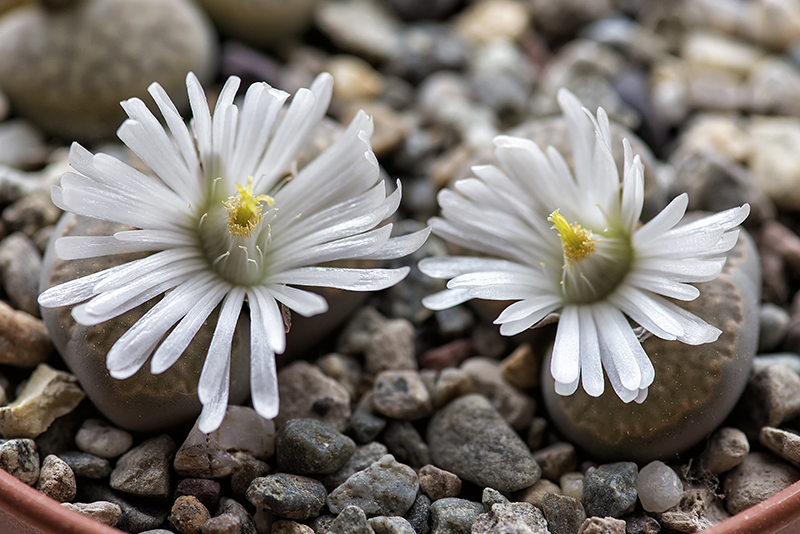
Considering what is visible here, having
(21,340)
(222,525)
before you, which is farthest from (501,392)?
(21,340)

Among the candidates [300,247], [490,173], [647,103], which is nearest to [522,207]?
[490,173]

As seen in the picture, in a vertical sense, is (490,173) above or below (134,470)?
above

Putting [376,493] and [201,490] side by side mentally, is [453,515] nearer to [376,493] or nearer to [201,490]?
[376,493]

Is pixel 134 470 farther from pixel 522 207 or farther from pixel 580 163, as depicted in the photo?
pixel 580 163

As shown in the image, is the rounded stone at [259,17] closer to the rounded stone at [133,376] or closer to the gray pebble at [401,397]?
the rounded stone at [133,376]

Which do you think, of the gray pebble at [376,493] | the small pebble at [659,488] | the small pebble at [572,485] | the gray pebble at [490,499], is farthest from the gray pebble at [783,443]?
the gray pebble at [376,493]

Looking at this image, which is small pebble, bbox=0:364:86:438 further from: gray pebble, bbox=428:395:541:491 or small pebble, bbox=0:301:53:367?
gray pebble, bbox=428:395:541:491
